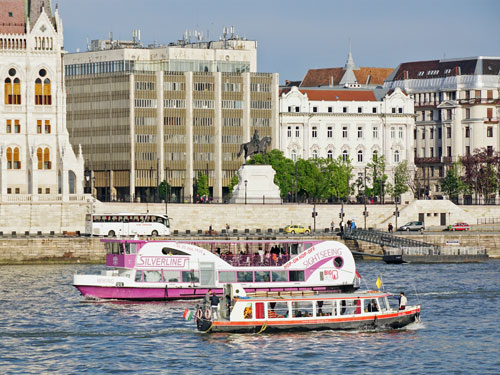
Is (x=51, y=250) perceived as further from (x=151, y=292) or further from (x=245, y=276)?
(x=245, y=276)

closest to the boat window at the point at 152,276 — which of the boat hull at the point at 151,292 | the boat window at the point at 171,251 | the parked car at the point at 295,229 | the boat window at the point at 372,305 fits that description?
the boat hull at the point at 151,292

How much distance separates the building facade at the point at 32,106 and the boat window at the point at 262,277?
207 ft

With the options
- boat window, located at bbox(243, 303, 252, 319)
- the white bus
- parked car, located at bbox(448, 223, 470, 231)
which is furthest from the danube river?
parked car, located at bbox(448, 223, 470, 231)

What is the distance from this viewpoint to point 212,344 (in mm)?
81375

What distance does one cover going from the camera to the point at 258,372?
244 feet

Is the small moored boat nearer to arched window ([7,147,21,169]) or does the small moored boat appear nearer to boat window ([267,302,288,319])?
boat window ([267,302,288,319])

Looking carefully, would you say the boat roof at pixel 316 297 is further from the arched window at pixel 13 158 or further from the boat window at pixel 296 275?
the arched window at pixel 13 158

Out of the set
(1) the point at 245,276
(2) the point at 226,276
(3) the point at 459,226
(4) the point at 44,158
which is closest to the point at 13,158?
(4) the point at 44,158

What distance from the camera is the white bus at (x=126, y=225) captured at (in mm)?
148750

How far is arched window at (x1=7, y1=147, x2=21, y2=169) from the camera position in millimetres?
163500

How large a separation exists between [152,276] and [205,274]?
357cm

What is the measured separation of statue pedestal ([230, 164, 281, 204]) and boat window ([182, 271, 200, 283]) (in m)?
65.4

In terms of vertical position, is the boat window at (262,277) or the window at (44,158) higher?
the window at (44,158)

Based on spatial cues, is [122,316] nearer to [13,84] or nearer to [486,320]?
[486,320]
